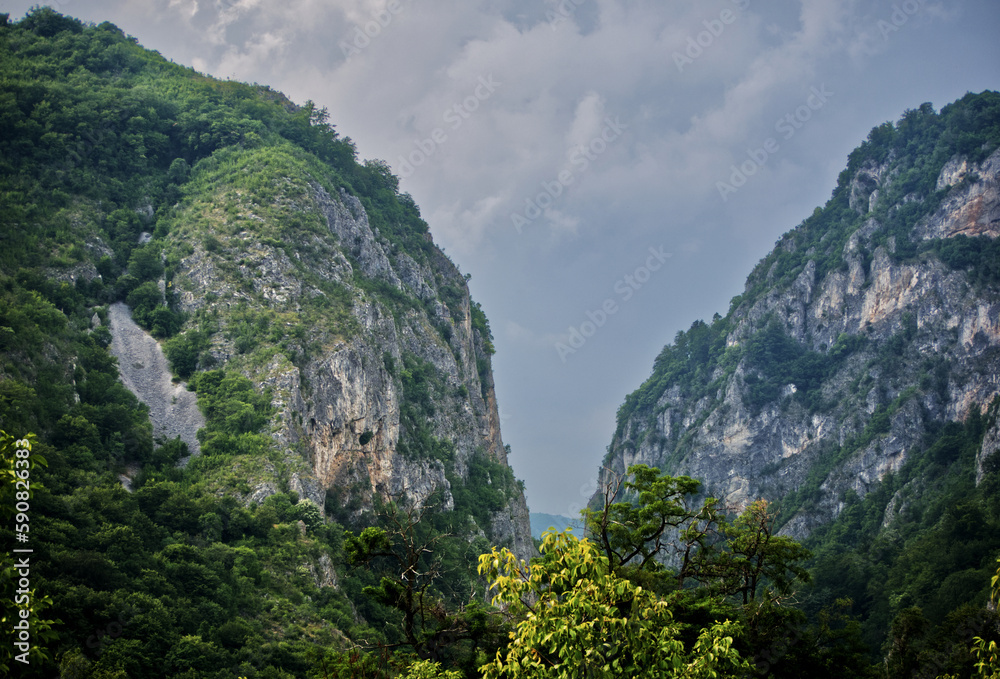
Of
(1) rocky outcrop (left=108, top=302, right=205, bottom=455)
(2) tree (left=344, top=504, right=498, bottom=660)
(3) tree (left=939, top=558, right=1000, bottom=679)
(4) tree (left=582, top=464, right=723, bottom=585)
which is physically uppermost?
(1) rocky outcrop (left=108, top=302, right=205, bottom=455)

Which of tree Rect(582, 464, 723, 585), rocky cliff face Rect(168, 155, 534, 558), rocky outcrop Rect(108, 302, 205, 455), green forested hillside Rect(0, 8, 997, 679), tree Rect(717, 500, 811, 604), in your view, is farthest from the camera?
rocky cliff face Rect(168, 155, 534, 558)

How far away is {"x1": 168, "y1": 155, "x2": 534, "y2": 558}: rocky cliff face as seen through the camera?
46656 mm

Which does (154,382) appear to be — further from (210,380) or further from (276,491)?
(276,491)

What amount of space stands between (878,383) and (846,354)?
37.2 ft

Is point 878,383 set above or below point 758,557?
above

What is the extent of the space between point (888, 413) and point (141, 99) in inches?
3903

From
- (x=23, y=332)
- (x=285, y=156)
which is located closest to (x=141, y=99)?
(x=285, y=156)

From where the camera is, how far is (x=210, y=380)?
45031 millimetres

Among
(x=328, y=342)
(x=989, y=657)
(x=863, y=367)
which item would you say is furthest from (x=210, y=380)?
(x=863, y=367)

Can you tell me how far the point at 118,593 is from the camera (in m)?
24.2

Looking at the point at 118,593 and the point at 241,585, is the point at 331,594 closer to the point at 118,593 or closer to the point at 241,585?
the point at 241,585

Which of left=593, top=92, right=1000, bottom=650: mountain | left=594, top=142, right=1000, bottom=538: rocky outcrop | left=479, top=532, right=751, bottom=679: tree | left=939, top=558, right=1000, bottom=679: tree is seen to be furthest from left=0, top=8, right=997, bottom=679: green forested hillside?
left=594, top=142, right=1000, bottom=538: rocky outcrop

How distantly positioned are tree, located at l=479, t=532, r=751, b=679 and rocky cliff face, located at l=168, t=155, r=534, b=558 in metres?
28.7

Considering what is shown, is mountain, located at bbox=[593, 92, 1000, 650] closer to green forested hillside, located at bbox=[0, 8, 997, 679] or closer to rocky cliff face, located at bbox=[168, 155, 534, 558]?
green forested hillside, located at bbox=[0, 8, 997, 679]
